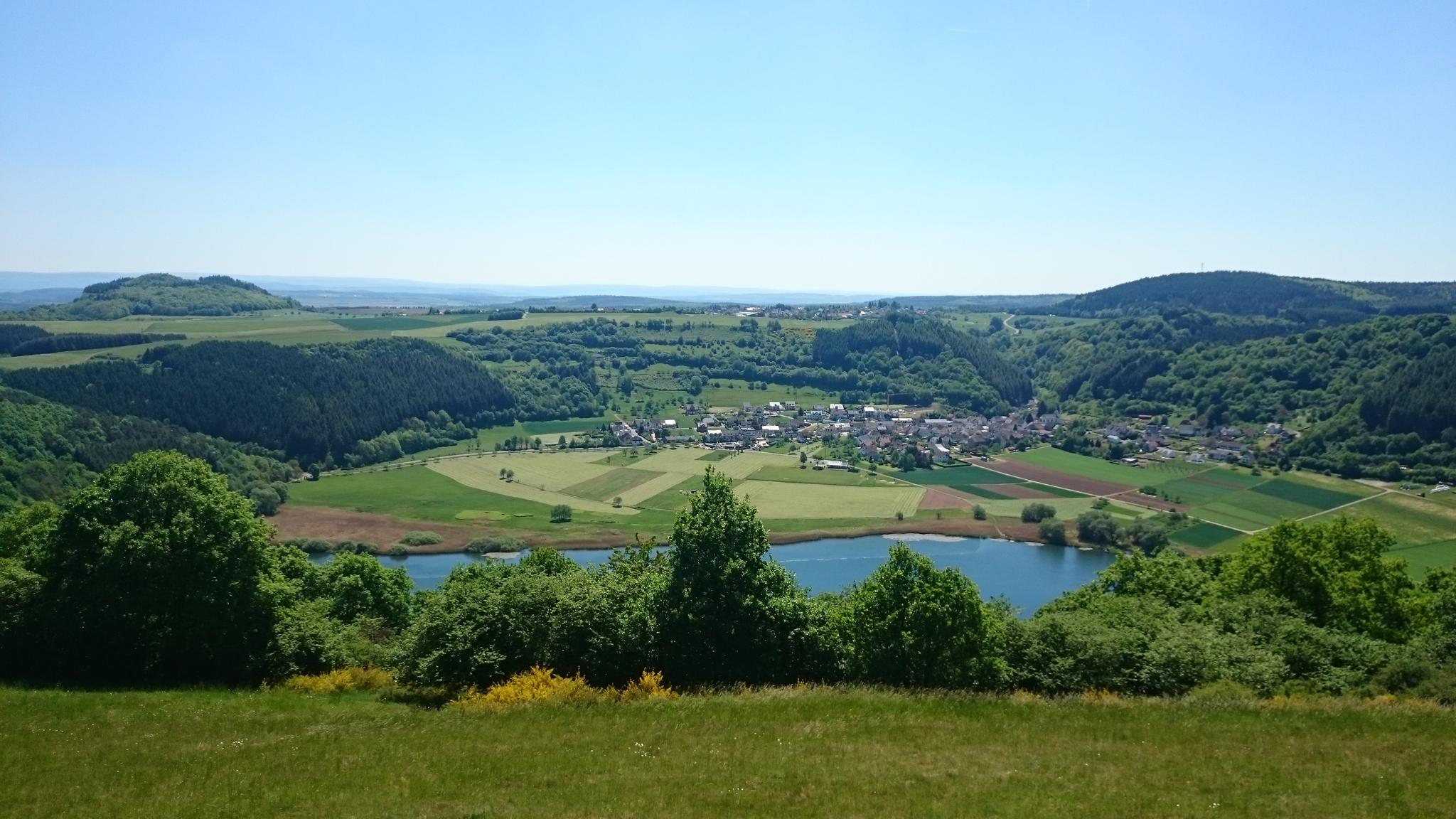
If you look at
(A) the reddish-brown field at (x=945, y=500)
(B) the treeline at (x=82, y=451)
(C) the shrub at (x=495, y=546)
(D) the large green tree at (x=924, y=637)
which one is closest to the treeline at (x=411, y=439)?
(B) the treeline at (x=82, y=451)

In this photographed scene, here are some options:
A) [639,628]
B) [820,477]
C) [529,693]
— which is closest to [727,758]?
[529,693]

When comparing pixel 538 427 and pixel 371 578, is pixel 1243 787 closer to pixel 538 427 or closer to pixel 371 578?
A: pixel 371 578

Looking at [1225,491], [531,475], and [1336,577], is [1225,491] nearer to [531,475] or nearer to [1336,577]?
[1336,577]

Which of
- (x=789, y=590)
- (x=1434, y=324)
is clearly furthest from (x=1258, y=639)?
(x=1434, y=324)

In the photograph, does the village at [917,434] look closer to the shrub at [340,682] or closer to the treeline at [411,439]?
the treeline at [411,439]

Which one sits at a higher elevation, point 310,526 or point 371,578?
point 371,578

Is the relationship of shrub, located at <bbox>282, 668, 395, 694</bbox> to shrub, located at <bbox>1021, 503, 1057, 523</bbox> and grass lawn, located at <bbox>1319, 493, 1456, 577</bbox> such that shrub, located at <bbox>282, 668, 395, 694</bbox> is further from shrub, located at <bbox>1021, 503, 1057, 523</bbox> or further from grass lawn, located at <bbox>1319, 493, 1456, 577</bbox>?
shrub, located at <bbox>1021, 503, 1057, 523</bbox>
